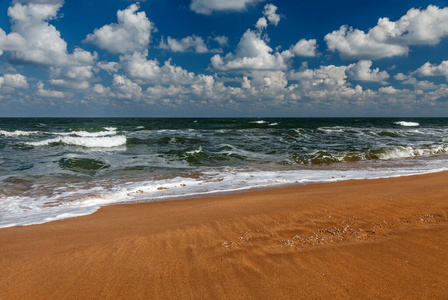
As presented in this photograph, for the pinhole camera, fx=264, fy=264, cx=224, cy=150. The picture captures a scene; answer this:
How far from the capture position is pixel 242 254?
2844mm

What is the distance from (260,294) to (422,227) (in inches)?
98.0

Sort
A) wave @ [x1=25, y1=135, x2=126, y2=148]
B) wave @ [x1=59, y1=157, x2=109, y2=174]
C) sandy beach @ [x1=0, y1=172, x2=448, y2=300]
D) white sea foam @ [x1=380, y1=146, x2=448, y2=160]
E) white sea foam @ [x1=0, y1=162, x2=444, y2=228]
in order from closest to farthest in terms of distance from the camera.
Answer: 1. sandy beach @ [x1=0, y1=172, x2=448, y2=300]
2. white sea foam @ [x1=0, y1=162, x2=444, y2=228]
3. wave @ [x1=59, y1=157, x2=109, y2=174]
4. white sea foam @ [x1=380, y1=146, x2=448, y2=160]
5. wave @ [x1=25, y1=135, x2=126, y2=148]

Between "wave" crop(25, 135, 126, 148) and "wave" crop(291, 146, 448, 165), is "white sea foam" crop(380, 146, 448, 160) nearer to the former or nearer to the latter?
"wave" crop(291, 146, 448, 165)

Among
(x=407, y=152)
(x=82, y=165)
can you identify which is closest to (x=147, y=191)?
(x=82, y=165)

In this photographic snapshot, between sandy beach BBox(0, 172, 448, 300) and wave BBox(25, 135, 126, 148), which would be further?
wave BBox(25, 135, 126, 148)

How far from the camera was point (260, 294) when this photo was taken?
220 cm

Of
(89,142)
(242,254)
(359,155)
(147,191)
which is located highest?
(242,254)

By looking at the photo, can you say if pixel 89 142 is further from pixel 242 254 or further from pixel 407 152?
pixel 407 152

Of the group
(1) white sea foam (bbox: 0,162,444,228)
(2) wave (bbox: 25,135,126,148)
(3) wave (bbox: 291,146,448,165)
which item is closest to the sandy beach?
(1) white sea foam (bbox: 0,162,444,228)

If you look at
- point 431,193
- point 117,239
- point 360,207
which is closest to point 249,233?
point 117,239

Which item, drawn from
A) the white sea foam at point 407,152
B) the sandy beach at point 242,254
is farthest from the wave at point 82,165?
the white sea foam at point 407,152

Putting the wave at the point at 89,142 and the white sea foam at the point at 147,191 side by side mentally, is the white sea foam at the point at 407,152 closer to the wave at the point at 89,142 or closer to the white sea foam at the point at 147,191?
the white sea foam at the point at 147,191

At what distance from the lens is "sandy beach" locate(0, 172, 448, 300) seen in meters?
2.28

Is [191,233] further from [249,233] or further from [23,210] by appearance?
[23,210]
